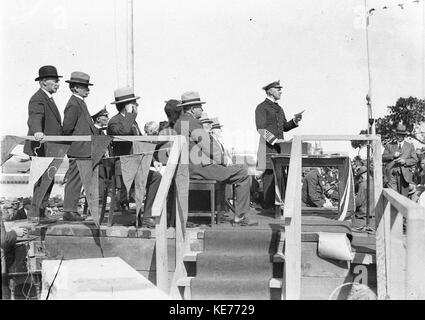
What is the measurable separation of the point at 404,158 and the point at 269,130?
97.9 inches

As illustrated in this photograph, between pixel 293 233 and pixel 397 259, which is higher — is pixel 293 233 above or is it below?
above

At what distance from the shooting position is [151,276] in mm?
6145

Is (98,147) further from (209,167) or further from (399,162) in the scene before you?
(399,162)

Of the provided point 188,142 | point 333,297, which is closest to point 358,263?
point 333,297

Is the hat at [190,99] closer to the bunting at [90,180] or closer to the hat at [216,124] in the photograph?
the bunting at [90,180]

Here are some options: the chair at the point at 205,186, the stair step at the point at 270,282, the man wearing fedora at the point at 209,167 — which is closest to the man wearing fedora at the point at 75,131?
the man wearing fedora at the point at 209,167

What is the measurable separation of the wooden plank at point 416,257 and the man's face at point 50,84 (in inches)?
184

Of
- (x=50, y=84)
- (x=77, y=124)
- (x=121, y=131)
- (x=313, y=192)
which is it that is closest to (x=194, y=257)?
(x=121, y=131)

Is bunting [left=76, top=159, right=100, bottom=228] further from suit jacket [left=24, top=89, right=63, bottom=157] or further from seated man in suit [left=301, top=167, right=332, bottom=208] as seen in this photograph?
seated man in suit [left=301, top=167, right=332, bottom=208]

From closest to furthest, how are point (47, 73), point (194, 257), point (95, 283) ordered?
point (95, 283) → point (194, 257) → point (47, 73)

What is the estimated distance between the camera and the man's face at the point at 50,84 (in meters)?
6.77

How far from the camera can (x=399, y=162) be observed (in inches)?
343

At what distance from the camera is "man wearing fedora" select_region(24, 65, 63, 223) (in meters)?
6.54

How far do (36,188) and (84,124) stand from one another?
1.02 meters
